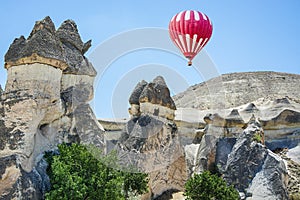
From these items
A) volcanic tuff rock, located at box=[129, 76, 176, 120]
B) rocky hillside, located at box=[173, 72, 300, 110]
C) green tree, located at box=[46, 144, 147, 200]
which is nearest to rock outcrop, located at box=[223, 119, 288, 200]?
volcanic tuff rock, located at box=[129, 76, 176, 120]

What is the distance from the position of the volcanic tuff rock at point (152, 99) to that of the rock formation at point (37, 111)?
7.91 ft

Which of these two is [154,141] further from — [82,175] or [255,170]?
[82,175]

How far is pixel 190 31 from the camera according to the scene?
50.5 ft

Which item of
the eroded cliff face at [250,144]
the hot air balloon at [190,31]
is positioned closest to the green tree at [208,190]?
the eroded cliff face at [250,144]

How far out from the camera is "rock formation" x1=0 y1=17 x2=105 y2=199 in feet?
31.0

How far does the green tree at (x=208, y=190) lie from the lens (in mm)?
10994

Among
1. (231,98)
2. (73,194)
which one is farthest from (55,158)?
(231,98)

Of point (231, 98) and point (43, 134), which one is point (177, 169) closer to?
point (43, 134)

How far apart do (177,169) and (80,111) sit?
171 inches

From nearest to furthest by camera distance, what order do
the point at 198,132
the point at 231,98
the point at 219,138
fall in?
the point at 219,138
the point at 198,132
the point at 231,98

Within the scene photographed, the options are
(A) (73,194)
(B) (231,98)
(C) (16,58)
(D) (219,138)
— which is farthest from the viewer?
(B) (231,98)

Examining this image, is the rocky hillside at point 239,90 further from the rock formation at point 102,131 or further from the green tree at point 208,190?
the green tree at point 208,190

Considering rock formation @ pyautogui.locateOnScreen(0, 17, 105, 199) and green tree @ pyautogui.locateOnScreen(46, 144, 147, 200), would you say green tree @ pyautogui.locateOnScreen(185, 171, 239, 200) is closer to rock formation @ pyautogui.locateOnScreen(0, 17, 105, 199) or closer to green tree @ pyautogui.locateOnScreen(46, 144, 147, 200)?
green tree @ pyautogui.locateOnScreen(46, 144, 147, 200)

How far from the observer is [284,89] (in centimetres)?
4109
